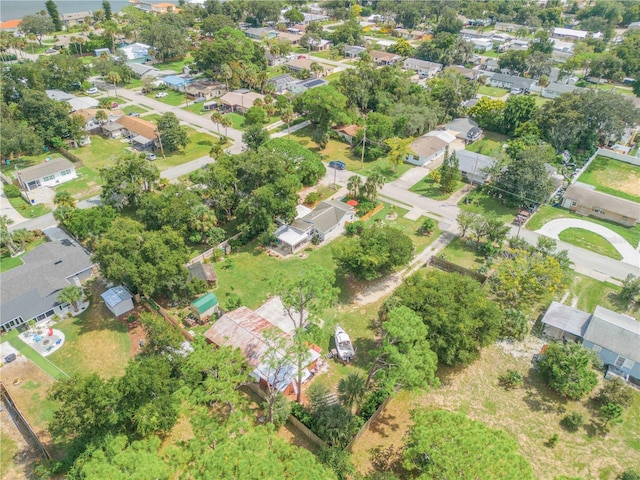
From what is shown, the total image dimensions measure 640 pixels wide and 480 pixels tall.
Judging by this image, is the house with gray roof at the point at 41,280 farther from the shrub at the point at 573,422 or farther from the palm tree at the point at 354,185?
the shrub at the point at 573,422

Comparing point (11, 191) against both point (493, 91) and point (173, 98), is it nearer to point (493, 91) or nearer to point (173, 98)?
point (173, 98)

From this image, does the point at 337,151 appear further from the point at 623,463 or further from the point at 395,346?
the point at 623,463

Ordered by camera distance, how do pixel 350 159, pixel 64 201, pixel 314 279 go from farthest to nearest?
pixel 350 159 < pixel 64 201 < pixel 314 279

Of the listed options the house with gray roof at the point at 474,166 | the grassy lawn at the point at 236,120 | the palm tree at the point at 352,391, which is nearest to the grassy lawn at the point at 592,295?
the house with gray roof at the point at 474,166

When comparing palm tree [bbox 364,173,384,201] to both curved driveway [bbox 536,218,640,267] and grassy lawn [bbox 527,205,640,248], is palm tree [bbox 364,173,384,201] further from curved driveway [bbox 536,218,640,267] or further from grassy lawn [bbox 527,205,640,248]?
curved driveway [bbox 536,218,640,267]

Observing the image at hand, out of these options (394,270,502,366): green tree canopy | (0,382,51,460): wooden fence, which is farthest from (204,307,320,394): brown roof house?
(0,382,51,460): wooden fence

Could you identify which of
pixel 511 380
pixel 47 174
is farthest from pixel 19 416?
pixel 47 174
